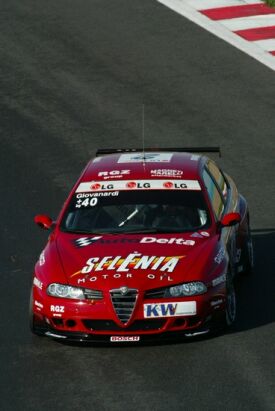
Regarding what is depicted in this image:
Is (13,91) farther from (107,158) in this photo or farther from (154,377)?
(154,377)

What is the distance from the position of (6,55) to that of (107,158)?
30.8ft

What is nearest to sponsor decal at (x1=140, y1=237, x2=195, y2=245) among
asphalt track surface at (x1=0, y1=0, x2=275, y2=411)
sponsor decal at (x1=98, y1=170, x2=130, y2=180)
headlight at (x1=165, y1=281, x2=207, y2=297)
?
headlight at (x1=165, y1=281, x2=207, y2=297)

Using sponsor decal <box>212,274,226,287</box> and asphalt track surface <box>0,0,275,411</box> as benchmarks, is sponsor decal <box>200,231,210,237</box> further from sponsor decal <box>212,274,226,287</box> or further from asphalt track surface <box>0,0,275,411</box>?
asphalt track surface <box>0,0,275,411</box>

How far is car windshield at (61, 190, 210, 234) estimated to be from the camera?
13250 mm

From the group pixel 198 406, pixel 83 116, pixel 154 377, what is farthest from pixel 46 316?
pixel 83 116

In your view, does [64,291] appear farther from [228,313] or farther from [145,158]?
[145,158]

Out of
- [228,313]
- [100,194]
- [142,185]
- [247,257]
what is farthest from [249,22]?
[228,313]

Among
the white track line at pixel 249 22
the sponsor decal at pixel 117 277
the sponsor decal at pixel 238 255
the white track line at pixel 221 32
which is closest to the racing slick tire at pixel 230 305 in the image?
the sponsor decal at pixel 117 277

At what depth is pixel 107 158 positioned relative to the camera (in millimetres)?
14688

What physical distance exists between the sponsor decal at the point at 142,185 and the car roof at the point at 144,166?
0.32 ft

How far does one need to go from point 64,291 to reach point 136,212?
5.15 ft

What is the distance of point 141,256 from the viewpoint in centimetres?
1241

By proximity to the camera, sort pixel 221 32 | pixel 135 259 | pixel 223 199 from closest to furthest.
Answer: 1. pixel 135 259
2. pixel 223 199
3. pixel 221 32

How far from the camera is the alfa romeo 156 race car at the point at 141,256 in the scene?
472 inches
